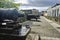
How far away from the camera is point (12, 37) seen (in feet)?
20.1

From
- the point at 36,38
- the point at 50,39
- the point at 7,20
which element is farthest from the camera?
the point at 50,39

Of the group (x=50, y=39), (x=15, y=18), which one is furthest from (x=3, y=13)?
(x=50, y=39)

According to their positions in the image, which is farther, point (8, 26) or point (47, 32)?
point (47, 32)

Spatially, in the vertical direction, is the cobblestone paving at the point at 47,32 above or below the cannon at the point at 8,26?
below

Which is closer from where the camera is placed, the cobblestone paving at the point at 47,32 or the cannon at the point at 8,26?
the cannon at the point at 8,26

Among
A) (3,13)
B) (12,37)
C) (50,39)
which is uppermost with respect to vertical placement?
(3,13)

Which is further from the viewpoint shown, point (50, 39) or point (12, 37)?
point (50, 39)

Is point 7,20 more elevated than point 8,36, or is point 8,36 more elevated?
point 7,20

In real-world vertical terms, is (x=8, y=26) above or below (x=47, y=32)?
above

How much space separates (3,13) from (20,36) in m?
1.00

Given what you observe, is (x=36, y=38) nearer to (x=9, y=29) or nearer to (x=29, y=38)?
(x=29, y=38)

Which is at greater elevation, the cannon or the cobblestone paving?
the cannon

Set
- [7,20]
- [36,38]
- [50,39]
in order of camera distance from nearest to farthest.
Result: [36,38] < [7,20] < [50,39]

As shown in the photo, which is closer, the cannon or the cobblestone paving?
the cannon
